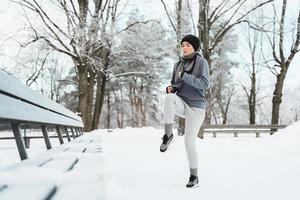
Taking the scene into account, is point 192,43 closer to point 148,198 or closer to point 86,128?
point 148,198

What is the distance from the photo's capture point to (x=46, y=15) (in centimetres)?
1853

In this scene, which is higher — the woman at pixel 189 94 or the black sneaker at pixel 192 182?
the woman at pixel 189 94

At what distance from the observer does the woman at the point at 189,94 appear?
163 inches

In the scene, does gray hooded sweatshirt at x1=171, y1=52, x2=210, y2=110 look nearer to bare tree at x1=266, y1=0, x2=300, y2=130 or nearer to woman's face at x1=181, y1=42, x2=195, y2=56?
woman's face at x1=181, y1=42, x2=195, y2=56

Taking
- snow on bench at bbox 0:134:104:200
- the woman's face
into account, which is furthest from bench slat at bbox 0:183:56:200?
the woman's face

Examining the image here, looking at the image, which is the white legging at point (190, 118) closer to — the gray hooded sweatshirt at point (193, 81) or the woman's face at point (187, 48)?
the gray hooded sweatshirt at point (193, 81)

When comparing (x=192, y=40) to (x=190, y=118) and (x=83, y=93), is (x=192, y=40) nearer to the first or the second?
(x=190, y=118)

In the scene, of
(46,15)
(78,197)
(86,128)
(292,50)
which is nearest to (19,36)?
(46,15)

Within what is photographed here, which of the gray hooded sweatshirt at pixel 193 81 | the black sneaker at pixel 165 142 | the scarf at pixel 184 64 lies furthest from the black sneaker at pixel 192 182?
the scarf at pixel 184 64

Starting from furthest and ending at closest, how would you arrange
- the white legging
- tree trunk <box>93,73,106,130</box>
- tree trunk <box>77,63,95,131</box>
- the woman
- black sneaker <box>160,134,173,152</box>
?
tree trunk <box>93,73,106,130</box>, tree trunk <box>77,63,95,131</box>, the white legging, the woman, black sneaker <box>160,134,173,152</box>

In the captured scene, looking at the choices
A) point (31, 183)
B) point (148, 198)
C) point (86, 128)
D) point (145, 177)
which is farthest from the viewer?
point (86, 128)

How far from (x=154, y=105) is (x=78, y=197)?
49.2 meters

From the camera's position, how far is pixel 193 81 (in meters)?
4.14

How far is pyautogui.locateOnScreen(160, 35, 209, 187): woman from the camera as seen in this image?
415 centimetres
